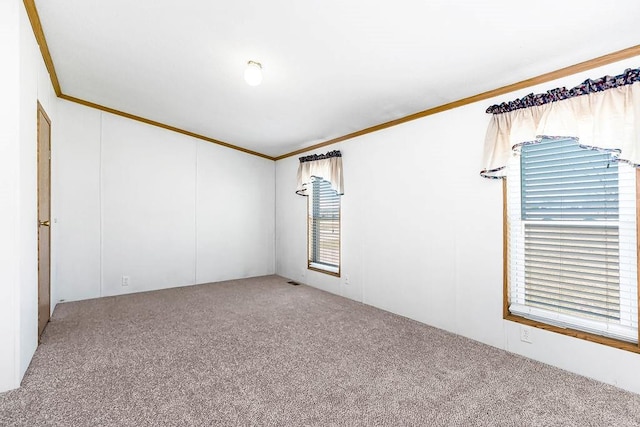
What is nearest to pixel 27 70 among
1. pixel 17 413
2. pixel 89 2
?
pixel 89 2

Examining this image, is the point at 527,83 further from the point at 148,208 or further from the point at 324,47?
the point at 148,208

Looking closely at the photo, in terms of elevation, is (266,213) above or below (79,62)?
below

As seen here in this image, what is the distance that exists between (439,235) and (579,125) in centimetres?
141

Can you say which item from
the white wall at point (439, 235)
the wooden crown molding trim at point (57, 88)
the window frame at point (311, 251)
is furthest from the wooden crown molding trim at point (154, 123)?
the white wall at point (439, 235)

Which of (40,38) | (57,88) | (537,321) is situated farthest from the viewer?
(57,88)

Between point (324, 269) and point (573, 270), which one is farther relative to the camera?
point (324, 269)

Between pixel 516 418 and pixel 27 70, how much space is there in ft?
12.9

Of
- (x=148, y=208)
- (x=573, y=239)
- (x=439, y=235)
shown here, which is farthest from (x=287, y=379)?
(x=148, y=208)

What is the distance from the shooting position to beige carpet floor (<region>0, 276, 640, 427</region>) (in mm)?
1753

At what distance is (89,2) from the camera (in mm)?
2238

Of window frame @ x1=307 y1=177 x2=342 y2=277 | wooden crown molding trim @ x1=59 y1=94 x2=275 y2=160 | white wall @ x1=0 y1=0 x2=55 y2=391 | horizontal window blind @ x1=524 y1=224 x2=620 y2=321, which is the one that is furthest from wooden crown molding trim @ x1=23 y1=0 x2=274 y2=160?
horizontal window blind @ x1=524 y1=224 x2=620 y2=321

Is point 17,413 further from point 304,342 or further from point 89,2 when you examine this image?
point 89,2

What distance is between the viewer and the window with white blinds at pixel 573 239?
6.88ft

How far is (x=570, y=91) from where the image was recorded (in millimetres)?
2201
